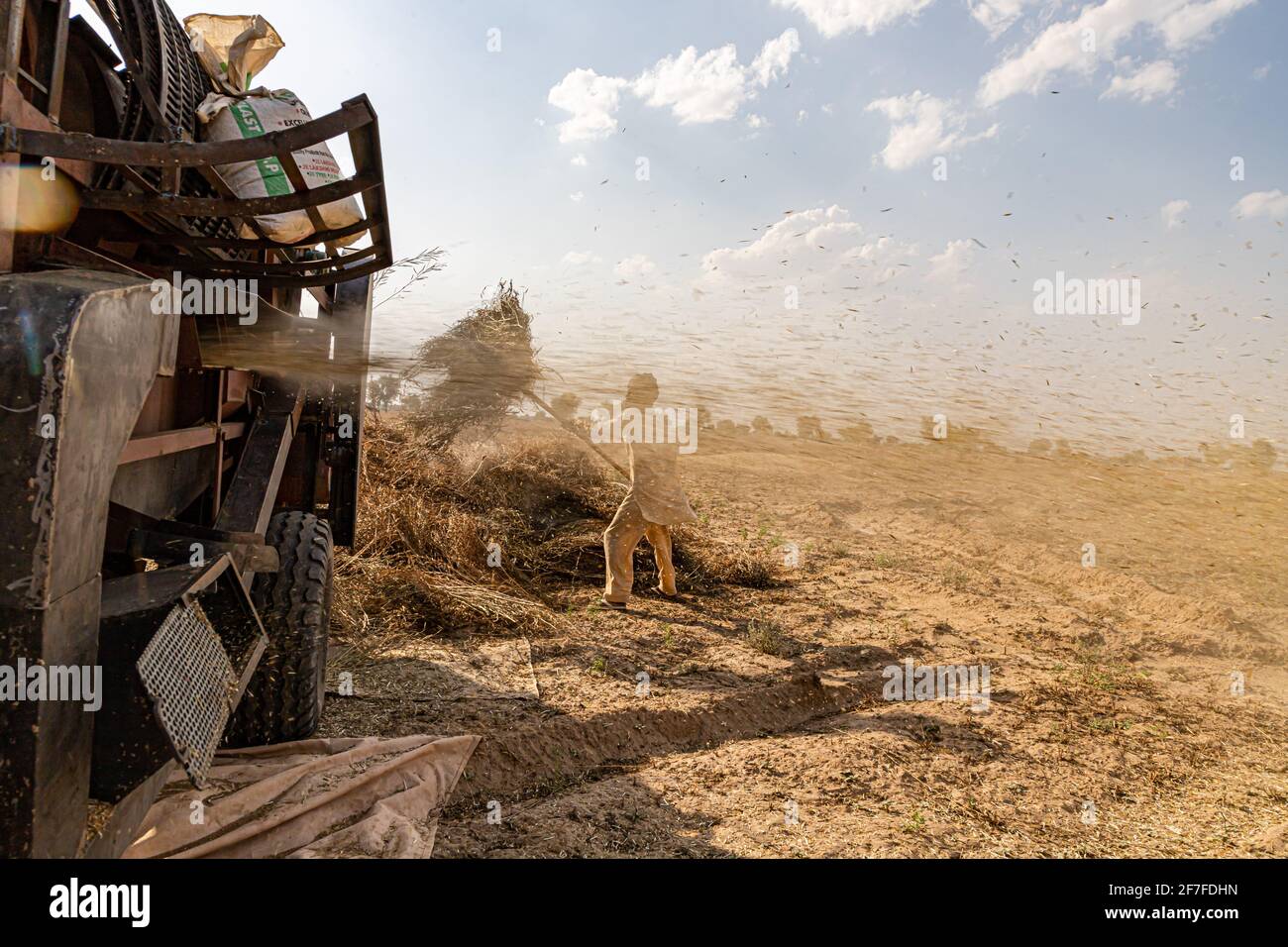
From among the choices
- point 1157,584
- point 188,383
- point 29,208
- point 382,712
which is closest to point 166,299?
point 29,208

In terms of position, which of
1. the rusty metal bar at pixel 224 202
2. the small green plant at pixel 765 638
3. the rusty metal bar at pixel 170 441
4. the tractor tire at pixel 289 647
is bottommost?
the small green plant at pixel 765 638

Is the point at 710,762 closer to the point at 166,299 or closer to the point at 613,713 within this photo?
the point at 613,713

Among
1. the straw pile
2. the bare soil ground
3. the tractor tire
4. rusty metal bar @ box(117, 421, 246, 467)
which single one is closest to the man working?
the bare soil ground

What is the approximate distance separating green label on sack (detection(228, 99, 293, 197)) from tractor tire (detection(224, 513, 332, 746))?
5.14 ft

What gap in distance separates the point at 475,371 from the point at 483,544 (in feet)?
5.65

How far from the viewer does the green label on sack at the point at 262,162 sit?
8.57ft

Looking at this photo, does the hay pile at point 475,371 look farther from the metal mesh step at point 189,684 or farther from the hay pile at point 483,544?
the metal mesh step at point 189,684

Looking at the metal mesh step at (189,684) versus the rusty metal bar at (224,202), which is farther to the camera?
the rusty metal bar at (224,202)

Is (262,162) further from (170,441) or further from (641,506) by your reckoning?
(641,506)

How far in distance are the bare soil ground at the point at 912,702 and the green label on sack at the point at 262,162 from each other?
7.99 ft

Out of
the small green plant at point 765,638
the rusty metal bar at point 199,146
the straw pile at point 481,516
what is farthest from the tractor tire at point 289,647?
the small green plant at point 765,638

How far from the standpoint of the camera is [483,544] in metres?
7.16

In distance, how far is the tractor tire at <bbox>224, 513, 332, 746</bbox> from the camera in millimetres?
3361

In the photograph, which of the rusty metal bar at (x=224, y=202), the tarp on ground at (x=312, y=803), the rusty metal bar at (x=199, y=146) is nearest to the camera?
the rusty metal bar at (x=199, y=146)
